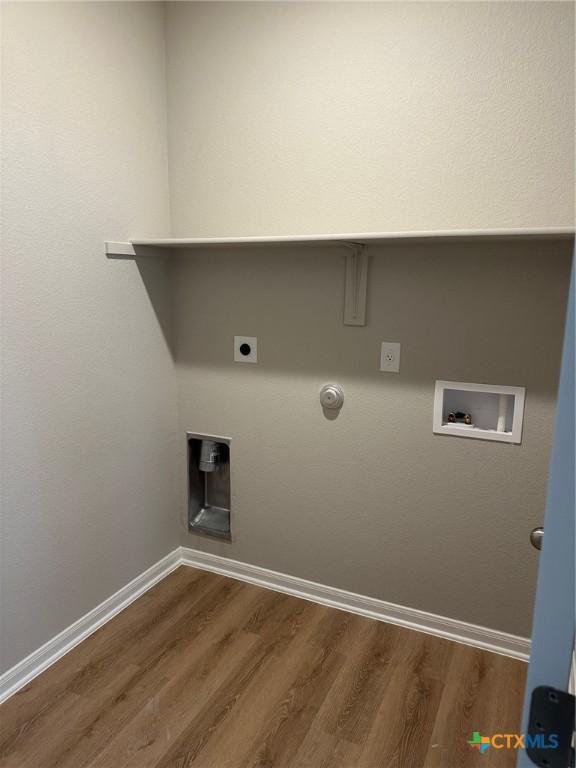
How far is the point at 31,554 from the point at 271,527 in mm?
989

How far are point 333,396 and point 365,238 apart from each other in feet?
2.14

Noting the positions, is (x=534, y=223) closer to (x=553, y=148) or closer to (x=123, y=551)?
(x=553, y=148)

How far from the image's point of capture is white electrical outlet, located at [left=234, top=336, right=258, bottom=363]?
7.57ft

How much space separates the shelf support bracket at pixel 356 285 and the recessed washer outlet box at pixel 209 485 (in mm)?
830

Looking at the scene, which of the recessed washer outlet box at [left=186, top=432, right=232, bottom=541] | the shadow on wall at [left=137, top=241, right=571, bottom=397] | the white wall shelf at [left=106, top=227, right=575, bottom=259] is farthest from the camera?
the recessed washer outlet box at [left=186, top=432, right=232, bottom=541]

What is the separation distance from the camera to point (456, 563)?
81.3 inches

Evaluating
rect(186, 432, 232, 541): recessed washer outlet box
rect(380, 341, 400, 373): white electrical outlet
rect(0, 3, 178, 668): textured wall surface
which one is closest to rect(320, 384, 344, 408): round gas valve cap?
rect(380, 341, 400, 373): white electrical outlet

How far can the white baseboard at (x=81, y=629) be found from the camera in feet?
6.04

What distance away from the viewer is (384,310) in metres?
2.03

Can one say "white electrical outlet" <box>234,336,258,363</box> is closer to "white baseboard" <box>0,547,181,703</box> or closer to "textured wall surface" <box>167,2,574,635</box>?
"textured wall surface" <box>167,2,574,635</box>

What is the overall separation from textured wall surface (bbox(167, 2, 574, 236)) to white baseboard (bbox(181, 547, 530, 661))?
4.91ft

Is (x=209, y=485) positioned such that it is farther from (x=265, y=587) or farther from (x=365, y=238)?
(x=365, y=238)

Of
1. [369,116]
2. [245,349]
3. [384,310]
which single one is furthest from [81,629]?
[369,116]

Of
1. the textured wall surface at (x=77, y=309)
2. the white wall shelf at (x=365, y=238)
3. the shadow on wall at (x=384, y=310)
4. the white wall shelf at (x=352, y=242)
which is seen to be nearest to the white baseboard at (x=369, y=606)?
the textured wall surface at (x=77, y=309)
